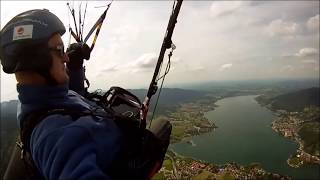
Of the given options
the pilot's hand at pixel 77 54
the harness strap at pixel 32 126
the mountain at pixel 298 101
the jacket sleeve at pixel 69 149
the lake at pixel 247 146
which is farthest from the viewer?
the mountain at pixel 298 101

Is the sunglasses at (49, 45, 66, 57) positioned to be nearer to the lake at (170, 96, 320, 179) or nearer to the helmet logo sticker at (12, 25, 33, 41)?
the helmet logo sticker at (12, 25, 33, 41)

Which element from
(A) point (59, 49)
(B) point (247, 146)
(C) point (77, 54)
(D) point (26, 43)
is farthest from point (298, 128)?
(D) point (26, 43)

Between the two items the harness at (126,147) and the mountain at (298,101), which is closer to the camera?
the harness at (126,147)

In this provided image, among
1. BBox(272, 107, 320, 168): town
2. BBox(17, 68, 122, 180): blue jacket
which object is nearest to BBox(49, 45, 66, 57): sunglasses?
BBox(17, 68, 122, 180): blue jacket

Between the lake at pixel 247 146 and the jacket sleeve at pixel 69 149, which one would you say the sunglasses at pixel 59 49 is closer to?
the jacket sleeve at pixel 69 149

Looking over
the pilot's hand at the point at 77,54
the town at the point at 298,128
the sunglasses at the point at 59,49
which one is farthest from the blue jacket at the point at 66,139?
the town at the point at 298,128

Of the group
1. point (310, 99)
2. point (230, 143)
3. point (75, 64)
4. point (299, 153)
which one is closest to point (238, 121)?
point (230, 143)

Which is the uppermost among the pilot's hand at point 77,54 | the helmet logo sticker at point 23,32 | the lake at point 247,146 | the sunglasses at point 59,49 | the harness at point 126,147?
the helmet logo sticker at point 23,32
